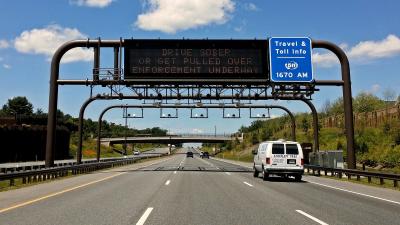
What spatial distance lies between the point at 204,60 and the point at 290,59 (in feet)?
18.6

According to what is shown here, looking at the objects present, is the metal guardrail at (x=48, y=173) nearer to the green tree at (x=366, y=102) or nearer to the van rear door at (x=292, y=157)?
the van rear door at (x=292, y=157)

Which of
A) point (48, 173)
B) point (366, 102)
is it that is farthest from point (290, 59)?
point (366, 102)

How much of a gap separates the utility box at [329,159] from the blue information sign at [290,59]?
6222 millimetres

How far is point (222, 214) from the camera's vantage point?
1009cm

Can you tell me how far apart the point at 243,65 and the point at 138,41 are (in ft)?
23.3

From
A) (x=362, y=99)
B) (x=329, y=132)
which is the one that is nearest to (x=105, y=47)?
(x=329, y=132)

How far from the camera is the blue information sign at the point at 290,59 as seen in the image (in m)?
28.2

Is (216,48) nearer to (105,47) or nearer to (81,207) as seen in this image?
(105,47)

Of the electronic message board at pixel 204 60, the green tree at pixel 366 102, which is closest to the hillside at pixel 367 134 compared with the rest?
the green tree at pixel 366 102

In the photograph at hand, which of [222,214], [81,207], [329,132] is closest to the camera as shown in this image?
[222,214]

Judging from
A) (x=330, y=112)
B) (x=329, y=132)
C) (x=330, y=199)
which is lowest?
(x=330, y=199)

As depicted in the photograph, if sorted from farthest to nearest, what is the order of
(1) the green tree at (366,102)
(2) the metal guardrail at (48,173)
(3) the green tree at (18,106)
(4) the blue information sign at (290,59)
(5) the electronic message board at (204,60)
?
1. (3) the green tree at (18,106)
2. (1) the green tree at (366,102)
3. (5) the electronic message board at (204,60)
4. (4) the blue information sign at (290,59)
5. (2) the metal guardrail at (48,173)

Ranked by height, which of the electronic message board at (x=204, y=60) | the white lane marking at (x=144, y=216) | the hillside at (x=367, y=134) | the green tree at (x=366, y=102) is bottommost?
the white lane marking at (x=144, y=216)

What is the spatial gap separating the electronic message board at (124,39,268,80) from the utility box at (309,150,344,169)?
25.7 feet
